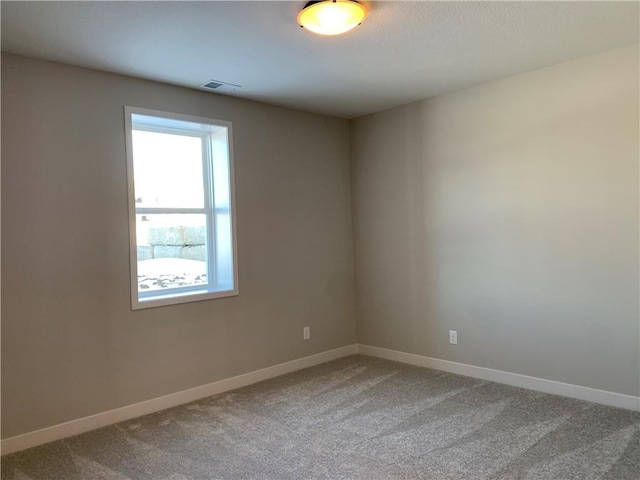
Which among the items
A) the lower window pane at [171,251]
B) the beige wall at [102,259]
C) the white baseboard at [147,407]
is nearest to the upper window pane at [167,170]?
the lower window pane at [171,251]

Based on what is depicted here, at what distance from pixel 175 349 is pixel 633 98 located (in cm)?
366

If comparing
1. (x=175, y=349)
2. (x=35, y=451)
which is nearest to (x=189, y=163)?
(x=175, y=349)

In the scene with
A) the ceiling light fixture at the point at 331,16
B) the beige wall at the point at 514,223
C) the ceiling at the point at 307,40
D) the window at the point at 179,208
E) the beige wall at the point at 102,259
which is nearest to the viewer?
the ceiling light fixture at the point at 331,16

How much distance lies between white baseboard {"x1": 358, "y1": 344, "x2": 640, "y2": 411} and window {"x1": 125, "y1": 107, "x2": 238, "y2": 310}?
172 cm

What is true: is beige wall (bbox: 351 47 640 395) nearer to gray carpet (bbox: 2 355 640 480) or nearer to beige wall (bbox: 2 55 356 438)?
gray carpet (bbox: 2 355 640 480)

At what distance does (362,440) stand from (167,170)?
2471 millimetres

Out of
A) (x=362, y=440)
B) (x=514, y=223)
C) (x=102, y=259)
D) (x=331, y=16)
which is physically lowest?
(x=362, y=440)

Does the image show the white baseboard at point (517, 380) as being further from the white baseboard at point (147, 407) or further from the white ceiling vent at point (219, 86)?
the white ceiling vent at point (219, 86)

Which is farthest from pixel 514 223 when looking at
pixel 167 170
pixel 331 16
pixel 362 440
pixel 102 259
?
pixel 102 259

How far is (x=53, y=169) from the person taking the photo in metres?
2.93

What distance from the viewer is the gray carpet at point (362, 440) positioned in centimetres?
244

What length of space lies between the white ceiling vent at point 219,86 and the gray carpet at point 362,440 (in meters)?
2.43

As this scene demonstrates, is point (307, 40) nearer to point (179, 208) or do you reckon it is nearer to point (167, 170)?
point (167, 170)

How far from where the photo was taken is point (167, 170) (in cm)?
363
